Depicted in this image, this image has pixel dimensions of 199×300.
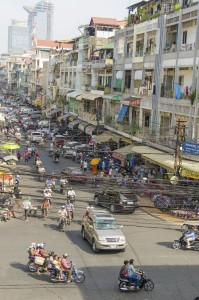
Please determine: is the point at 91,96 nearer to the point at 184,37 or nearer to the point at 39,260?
the point at 184,37

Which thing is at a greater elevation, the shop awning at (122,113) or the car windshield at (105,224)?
the shop awning at (122,113)

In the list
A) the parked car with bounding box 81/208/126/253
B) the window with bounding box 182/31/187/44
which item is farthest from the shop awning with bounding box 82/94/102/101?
the parked car with bounding box 81/208/126/253

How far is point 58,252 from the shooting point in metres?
20.6

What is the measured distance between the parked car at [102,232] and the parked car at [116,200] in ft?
17.0

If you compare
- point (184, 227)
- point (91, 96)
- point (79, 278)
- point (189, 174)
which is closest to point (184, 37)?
point (189, 174)

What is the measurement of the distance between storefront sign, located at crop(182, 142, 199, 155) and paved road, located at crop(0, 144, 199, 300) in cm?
500

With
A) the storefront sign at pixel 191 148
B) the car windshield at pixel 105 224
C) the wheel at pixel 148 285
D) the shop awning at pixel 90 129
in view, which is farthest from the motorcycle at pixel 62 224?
the shop awning at pixel 90 129

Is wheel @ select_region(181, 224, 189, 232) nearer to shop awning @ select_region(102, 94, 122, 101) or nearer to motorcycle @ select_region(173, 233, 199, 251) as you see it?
motorcycle @ select_region(173, 233, 199, 251)

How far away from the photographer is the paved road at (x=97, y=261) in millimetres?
16359

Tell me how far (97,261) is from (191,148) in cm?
1247

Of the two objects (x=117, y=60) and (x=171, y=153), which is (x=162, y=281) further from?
(x=117, y=60)

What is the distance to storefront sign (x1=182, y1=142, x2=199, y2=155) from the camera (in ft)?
96.0

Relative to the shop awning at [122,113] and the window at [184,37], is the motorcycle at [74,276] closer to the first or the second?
the window at [184,37]

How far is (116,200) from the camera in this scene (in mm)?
29219
